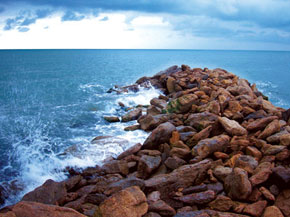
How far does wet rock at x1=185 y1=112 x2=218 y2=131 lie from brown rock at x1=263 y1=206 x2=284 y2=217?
5381 millimetres

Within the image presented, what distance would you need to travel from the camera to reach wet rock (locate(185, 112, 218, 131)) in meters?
11.3

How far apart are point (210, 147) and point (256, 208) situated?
309 centimetres

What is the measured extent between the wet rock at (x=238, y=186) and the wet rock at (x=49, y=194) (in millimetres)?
4912

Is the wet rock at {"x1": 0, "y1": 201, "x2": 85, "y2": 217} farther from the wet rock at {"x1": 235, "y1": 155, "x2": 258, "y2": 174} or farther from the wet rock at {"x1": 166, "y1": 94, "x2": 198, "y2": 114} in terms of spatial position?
the wet rock at {"x1": 166, "y1": 94, "x2": 198, "y2": 114}

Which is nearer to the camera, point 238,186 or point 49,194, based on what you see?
point 238,186

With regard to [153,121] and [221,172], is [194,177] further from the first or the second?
[153,121]

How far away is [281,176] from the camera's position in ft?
21.4

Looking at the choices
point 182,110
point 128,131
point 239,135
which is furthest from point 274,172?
point 128,131

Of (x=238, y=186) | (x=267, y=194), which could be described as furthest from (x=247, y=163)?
(x=238, y=186)

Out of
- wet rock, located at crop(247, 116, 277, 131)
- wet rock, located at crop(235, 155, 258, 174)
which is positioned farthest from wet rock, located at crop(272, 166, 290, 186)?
wet rock, located at crop(247, 116, 277, 131)

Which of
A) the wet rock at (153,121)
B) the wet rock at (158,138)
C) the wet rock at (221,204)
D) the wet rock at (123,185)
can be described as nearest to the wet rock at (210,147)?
the wet rock at (158,138)

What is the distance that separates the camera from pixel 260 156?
8.38 metres

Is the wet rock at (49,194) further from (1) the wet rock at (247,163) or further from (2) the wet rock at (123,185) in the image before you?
(1) the wet rock at (247,163)

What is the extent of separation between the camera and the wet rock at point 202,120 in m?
11.3
